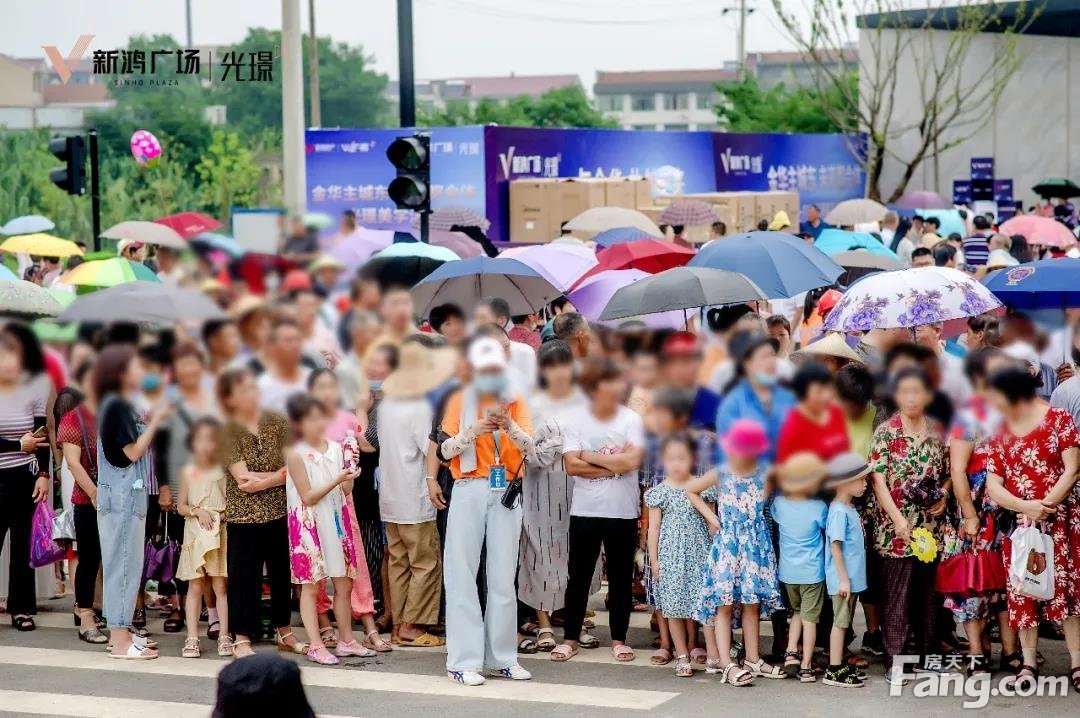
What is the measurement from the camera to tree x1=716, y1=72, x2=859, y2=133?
1606 inches

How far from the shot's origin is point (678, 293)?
4.55 meters

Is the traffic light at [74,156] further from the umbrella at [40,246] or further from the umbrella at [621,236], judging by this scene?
the umbrella at [621,236]

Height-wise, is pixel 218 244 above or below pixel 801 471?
above

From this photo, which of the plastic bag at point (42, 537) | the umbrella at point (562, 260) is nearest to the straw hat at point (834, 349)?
the umbrella at point (562, 260)

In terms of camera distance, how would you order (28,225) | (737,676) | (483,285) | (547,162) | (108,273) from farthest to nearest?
(547,162)
(28,225)
(737,676)
(483,285)
(108,273)

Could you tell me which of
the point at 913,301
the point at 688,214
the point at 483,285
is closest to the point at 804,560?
the point at 913,301

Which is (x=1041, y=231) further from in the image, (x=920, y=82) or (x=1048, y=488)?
(x=920, y=82)

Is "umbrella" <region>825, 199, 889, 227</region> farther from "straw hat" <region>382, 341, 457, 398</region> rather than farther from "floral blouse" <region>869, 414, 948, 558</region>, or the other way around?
"straw hat" <region>382, 341, 457, 398</region>

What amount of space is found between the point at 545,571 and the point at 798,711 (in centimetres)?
174

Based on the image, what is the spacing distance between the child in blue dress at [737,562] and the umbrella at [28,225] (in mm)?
10482

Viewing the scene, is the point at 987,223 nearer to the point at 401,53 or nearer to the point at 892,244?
the point at 892,244

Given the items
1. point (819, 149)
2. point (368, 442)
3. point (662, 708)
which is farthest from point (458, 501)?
point (819, 149)

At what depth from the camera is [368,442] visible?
26.1 feet

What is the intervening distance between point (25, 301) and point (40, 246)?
38.8ft
